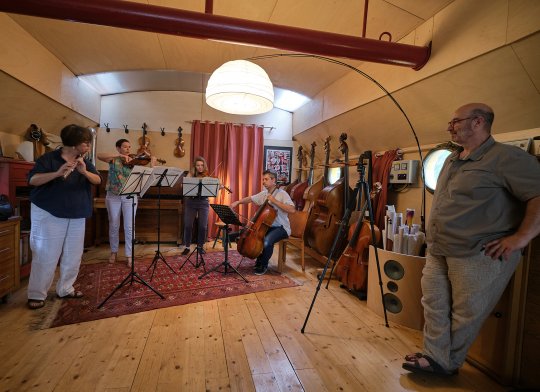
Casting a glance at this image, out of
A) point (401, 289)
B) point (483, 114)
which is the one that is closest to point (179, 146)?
point (401, 289)

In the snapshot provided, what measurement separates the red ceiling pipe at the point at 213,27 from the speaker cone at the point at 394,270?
165cm

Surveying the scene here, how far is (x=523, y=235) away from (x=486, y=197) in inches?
9.2

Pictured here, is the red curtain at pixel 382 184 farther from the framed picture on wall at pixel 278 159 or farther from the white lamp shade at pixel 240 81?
the framed picture on wall at pixel 278 159

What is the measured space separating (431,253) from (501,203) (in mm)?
456

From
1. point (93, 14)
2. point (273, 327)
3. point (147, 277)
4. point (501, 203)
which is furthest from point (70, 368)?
point (501, 203)

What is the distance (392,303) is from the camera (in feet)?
7.88

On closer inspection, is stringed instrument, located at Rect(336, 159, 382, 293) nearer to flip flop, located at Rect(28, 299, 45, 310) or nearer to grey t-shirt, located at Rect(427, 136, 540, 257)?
grey t-shirt, located at Rect(427, 136, 540, 257)

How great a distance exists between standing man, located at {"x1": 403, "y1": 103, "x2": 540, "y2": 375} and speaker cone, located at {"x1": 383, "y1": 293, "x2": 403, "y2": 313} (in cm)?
61

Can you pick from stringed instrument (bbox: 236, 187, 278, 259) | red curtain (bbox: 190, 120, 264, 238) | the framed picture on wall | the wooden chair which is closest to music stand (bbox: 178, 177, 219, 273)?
stringed instrument (bbox: 236, 187, 278, 259)

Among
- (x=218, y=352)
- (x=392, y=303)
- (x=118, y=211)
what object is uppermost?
(x=118, y=211)

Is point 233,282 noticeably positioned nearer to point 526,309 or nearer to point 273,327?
point 273,327

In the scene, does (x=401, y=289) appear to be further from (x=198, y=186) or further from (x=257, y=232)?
(x=198, y=186)

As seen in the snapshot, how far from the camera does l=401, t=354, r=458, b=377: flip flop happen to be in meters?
1.67

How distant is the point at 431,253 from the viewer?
1.75 meters
